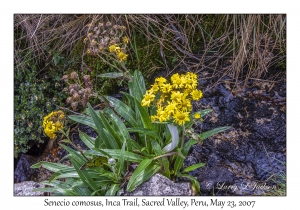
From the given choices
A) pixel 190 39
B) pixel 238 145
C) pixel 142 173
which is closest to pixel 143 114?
pixel 142 173

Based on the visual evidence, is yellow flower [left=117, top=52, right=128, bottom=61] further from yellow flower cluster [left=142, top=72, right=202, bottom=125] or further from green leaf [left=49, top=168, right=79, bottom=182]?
green leaf [left=49, top=168, right=79, bottom=182]

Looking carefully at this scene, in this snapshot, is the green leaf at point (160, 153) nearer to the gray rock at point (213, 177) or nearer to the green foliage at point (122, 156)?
the green foliage at point (122, 156)

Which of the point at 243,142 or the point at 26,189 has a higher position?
the point at 243,142

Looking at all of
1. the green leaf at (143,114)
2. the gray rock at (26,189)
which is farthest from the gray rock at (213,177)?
the gray rock at (26,189)

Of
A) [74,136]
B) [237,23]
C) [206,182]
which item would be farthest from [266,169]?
[74,136]

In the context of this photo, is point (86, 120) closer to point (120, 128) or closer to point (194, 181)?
point (120, 128)

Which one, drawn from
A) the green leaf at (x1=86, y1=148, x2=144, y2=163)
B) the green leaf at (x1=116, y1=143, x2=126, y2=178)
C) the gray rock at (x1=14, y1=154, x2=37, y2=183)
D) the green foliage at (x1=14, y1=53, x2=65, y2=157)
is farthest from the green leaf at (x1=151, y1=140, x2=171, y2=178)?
the gray rock at (x1=14, y1=154, x2=37, y2=183)
